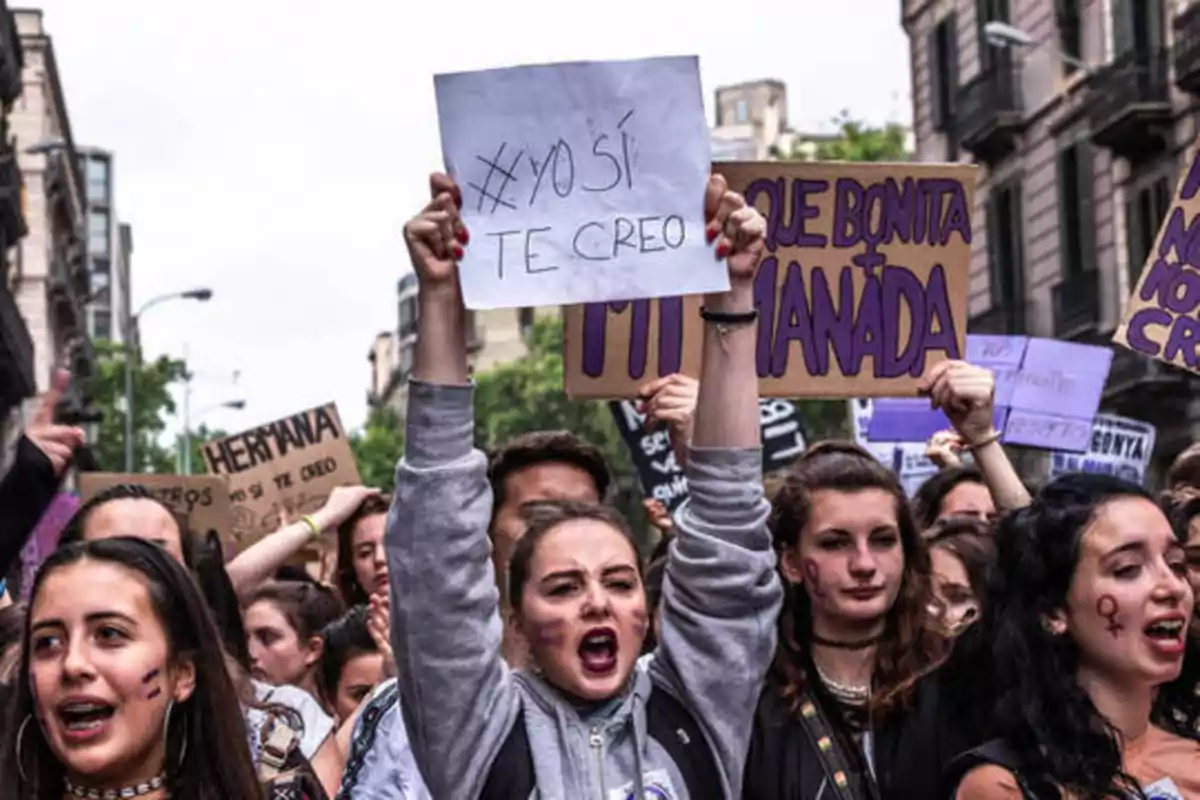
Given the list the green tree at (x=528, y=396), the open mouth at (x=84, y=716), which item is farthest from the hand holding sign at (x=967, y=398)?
the green tree at (x=528, y=396)

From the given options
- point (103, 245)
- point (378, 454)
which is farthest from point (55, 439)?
point (103, 245)

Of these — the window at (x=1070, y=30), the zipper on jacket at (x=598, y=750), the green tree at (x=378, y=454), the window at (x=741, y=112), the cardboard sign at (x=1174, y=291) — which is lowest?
the green tree at (x=378, y=454)

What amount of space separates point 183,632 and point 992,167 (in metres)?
28.9

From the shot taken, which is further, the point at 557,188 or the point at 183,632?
the point at 557,188

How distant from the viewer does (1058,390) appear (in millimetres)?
10094

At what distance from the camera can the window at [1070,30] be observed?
29438 mm

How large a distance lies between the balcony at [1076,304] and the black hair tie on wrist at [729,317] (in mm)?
24118

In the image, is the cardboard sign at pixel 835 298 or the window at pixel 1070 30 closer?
the cardboard sign at pixel 835 298

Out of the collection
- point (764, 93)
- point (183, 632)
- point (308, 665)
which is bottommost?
point (308, 665)

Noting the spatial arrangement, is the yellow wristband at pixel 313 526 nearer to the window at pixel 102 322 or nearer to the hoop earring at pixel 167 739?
the hoop earring at pixel 167 739

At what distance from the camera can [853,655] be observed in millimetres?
5008

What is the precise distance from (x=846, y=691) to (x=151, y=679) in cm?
147

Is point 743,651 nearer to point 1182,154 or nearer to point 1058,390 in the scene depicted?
point 1058,390

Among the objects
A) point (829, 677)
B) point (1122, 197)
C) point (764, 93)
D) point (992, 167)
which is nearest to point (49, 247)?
point (992, 167)
